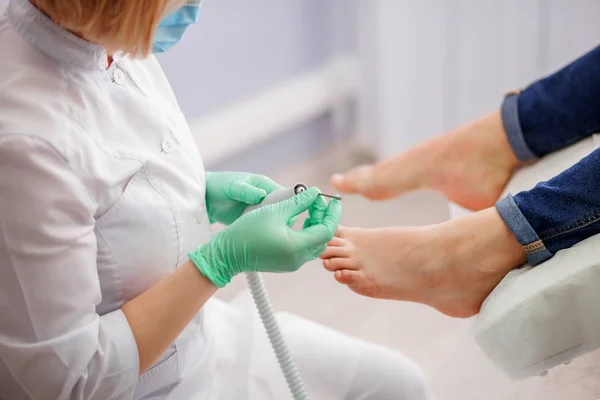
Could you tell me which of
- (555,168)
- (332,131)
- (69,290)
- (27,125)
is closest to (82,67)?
(27,125)

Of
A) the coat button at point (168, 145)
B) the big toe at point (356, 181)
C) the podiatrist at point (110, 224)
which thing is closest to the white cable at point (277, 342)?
the podiatrist at point (110, 224)

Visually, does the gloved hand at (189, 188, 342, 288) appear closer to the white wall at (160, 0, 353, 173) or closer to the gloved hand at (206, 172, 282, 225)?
the gloved hand at (206, 172, 282, 225)

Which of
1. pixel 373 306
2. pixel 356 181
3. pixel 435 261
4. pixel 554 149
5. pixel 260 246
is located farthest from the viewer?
pixel 373 306

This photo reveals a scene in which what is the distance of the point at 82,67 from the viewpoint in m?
0.81

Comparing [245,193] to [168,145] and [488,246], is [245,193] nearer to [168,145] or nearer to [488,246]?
[168,145]

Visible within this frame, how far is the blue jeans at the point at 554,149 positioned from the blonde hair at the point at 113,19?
53cm

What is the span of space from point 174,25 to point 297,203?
0.82ft

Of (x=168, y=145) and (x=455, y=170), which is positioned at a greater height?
(x=168, y=145)

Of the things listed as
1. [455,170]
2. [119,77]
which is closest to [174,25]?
[119,77]

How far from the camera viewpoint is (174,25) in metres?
0.86

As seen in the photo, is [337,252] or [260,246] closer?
[260,246]

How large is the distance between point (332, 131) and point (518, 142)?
108 cm

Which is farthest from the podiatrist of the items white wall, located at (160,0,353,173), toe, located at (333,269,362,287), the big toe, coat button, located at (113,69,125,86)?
white wall, located at (160,0,353,173)

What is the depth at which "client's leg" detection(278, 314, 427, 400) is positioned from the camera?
1.03 meters
